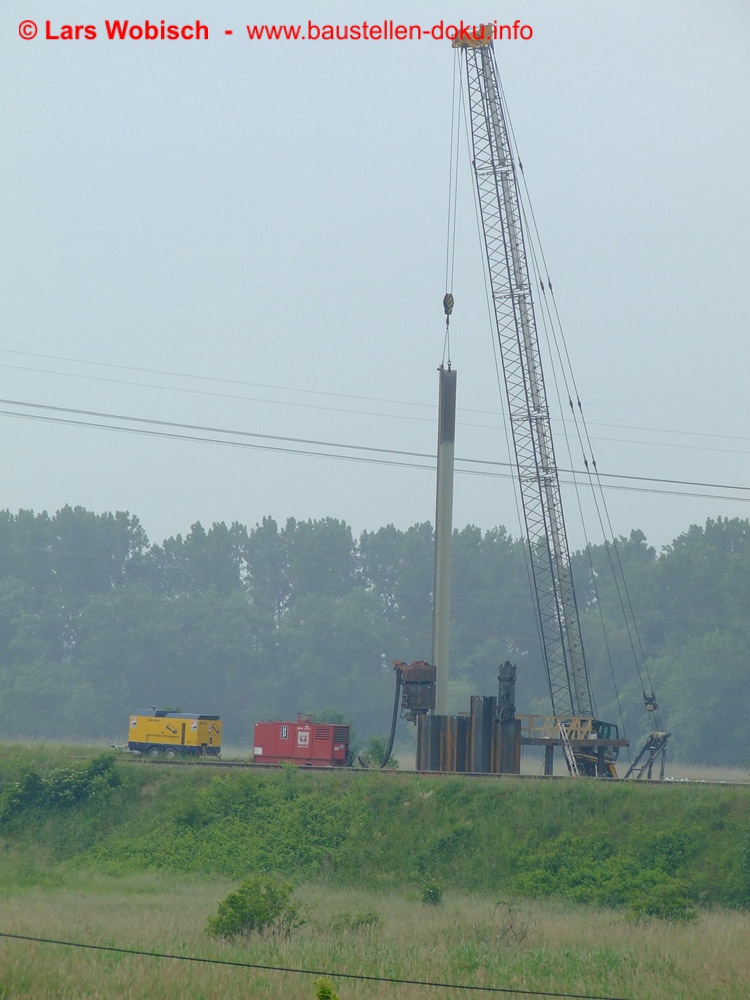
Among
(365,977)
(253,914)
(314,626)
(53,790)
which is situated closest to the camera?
(365,977)

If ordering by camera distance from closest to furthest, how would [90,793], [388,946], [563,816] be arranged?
[388,946], [563,816], [90,793]

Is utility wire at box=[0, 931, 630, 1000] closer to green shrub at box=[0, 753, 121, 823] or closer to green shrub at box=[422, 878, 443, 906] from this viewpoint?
green shrub at box=[422, 878, 443, 906]

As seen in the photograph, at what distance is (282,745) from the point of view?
1842 inches

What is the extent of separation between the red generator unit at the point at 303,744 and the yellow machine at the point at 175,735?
2298 millimetres

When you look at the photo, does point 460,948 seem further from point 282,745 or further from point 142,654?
point 142,654

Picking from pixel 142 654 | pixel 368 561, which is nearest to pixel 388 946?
pixel 142 654

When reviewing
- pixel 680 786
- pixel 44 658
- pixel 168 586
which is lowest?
pixel 680 786

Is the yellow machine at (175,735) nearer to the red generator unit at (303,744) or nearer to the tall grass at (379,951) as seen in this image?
the red generator unit at (303,744)

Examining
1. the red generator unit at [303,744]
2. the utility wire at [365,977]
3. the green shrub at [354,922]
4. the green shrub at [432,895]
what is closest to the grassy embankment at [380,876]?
the green shrub at [354,922]

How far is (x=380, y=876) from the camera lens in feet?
111

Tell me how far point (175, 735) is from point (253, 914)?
24.6 m

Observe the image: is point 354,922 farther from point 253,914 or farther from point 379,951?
point 379,951

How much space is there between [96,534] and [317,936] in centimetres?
9867

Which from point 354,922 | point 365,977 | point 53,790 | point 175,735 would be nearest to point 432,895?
point 354,922
